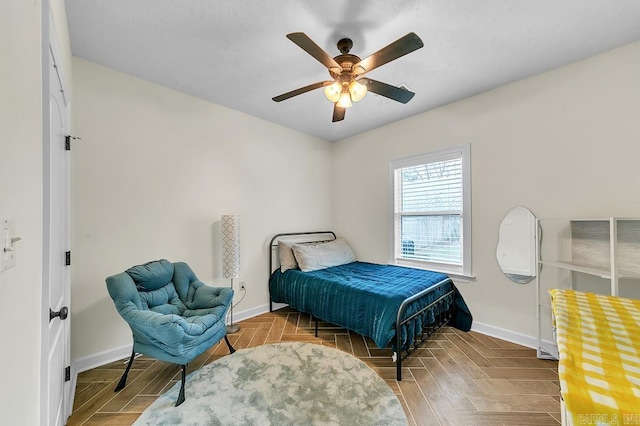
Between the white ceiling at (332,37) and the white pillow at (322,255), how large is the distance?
196 cm

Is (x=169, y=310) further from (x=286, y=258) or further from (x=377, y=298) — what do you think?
(x=377, y=298)

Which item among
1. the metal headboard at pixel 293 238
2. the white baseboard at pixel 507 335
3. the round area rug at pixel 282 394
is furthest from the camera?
the metal headboard at pixel 293 238

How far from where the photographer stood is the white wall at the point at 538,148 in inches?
78.7

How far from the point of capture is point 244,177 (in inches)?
126

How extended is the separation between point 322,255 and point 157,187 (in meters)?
2.09

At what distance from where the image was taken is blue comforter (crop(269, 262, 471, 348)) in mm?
2141

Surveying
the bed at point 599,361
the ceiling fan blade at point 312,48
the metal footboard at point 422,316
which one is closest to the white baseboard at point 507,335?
the metal footboard at point 422,316

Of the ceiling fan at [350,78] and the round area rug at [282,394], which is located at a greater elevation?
the ceiling fan at [350,78]

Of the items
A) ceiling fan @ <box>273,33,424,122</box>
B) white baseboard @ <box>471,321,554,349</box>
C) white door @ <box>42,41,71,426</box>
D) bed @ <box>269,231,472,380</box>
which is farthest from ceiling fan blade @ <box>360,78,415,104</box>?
white baseboard @ <box>471,321,554,349</box>

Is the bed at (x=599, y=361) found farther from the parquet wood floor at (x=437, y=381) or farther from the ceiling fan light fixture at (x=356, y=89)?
the ceiling fan light fixture at (x=356, y=89)

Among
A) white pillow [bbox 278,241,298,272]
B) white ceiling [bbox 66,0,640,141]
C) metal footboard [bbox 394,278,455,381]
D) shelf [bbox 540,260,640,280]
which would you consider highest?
white ceiling [bbox 66,0,640,141]

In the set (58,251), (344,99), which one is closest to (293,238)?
(344,99)

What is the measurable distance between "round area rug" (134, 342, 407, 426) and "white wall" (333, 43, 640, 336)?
172cm

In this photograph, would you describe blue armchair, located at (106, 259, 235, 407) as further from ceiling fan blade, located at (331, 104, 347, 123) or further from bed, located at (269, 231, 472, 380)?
ceiling fan blade, located at (331, 104, 347, 123)
